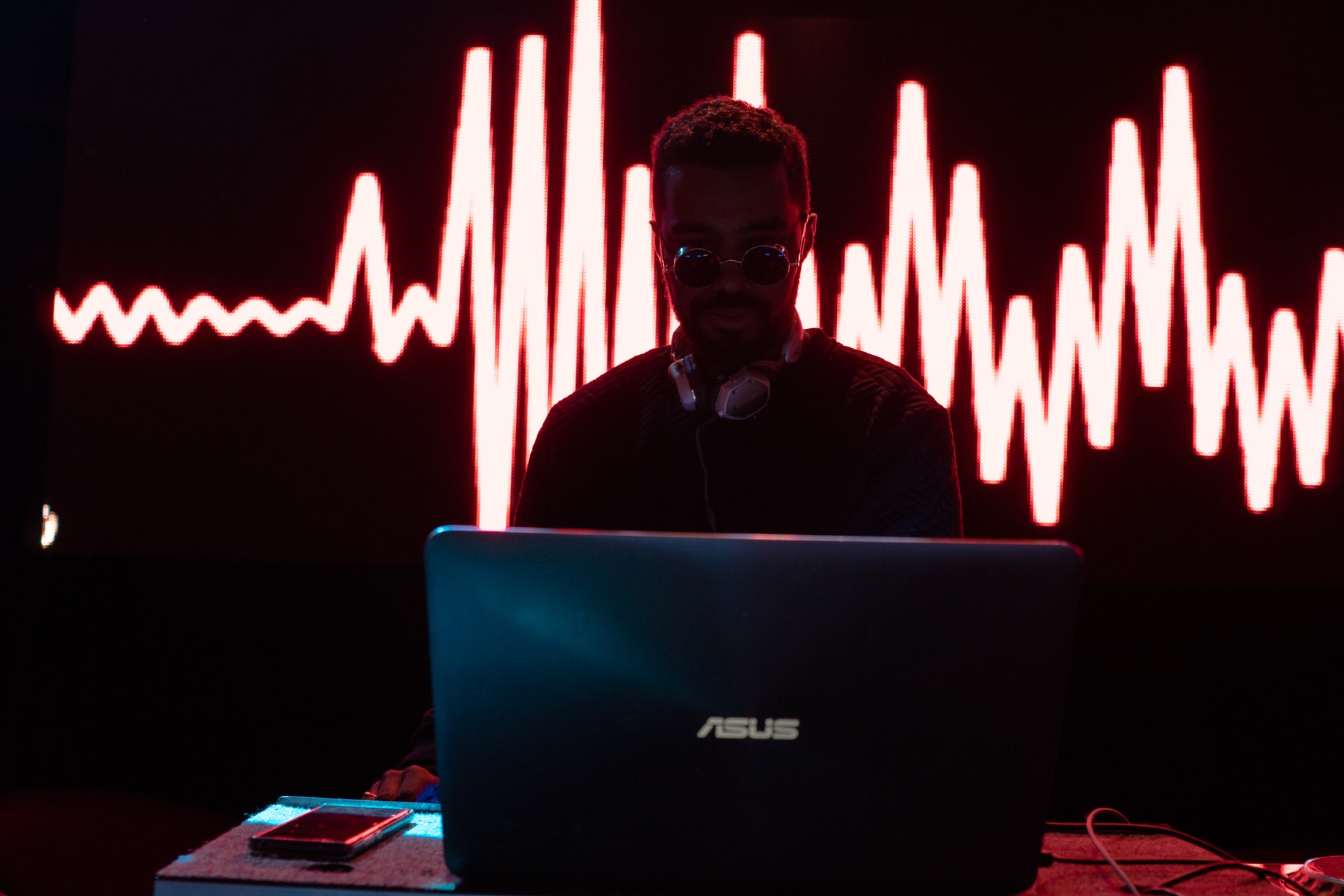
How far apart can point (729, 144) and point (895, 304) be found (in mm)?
1106

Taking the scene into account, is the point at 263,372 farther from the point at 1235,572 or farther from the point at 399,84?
the point at 1235,572

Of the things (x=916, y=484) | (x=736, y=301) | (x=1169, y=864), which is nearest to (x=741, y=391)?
(x=736, y=301)

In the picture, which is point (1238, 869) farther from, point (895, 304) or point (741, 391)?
point (895, 304)

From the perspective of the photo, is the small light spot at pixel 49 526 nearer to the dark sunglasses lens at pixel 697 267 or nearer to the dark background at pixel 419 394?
the dark background at pixel 419 394

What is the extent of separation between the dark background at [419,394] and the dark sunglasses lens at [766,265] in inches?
42.6

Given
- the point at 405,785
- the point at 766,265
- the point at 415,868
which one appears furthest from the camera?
the point at 766,265

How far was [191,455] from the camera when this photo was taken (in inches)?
103

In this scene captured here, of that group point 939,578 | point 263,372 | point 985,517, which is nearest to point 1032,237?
point 985,517

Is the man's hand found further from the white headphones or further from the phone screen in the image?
the white headphones

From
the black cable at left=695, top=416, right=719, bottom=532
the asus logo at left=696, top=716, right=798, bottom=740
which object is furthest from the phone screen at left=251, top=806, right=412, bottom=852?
the black cable at left=695, top=416, right=719, bottom=532

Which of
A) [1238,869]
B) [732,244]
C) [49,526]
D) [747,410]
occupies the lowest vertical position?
[1238,869]

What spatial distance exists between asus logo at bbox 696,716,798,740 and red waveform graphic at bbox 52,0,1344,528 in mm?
1898

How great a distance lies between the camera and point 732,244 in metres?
1.54

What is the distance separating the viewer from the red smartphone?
82cm
